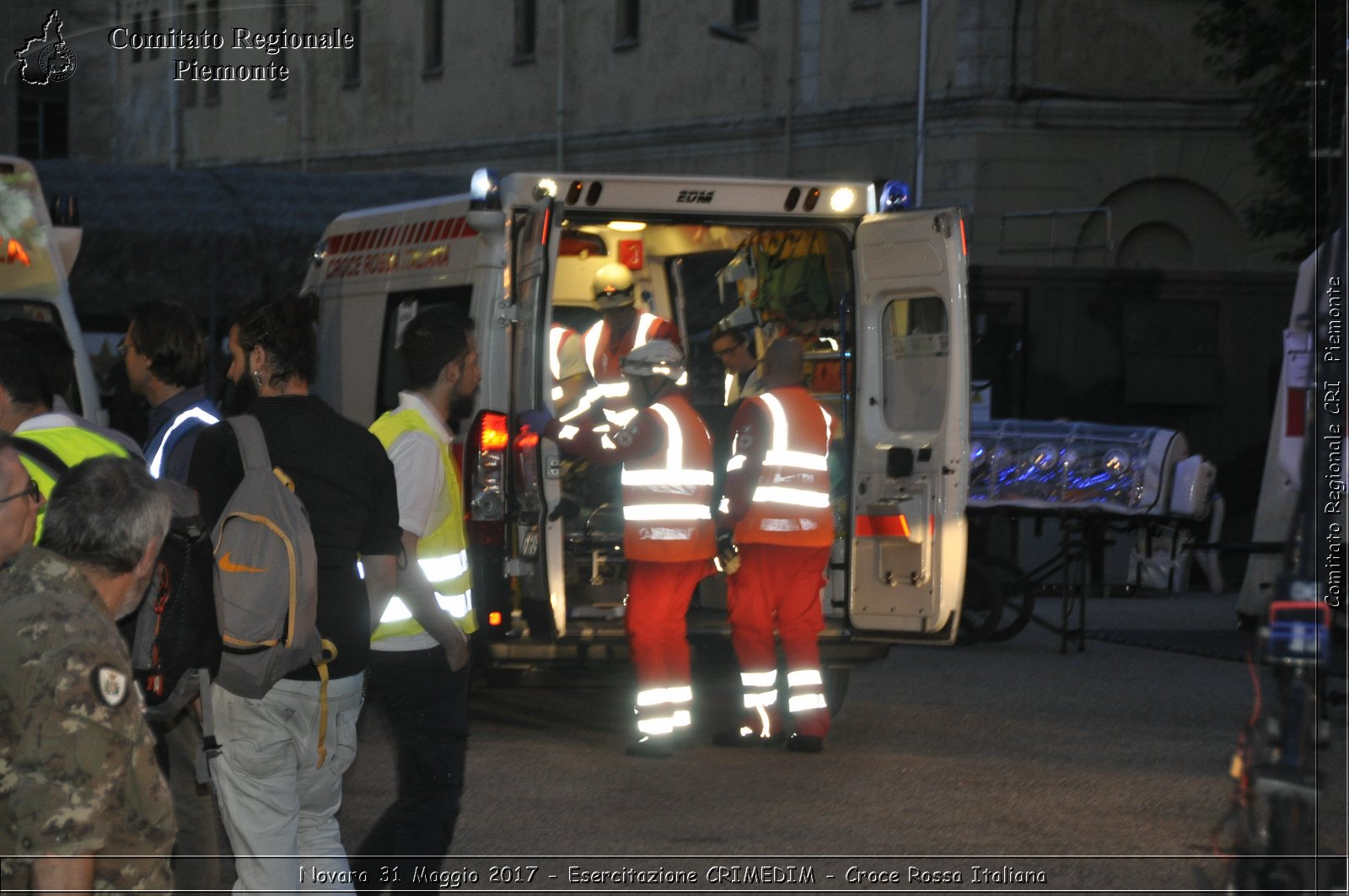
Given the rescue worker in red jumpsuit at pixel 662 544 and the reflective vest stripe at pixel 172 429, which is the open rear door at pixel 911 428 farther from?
the reflective vest stripe at pixel 172 429

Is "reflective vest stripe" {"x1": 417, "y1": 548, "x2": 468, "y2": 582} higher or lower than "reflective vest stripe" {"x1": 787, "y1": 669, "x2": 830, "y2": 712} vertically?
higher

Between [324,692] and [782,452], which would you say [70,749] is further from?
[782,452]

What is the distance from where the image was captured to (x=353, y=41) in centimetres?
1642

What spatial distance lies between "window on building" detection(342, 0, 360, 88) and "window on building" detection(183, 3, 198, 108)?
5.10 feet

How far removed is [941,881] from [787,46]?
2179 cm

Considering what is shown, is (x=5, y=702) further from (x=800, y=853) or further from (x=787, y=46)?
(x=787, y=46)

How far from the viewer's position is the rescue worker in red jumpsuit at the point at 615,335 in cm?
1013

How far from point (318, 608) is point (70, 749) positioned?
1.61 meters

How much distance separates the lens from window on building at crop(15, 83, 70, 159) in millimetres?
25953

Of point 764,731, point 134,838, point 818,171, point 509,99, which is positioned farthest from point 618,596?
point 818,171

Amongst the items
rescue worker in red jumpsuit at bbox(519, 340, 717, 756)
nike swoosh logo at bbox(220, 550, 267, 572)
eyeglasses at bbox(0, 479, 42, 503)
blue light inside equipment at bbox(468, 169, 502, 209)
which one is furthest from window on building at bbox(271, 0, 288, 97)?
eyeglasses at bbox(0, 479, 42, 503)

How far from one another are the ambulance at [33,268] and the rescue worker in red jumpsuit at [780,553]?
3.21m

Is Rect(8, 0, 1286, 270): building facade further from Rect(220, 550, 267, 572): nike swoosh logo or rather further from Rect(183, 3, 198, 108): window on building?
Rect(220, 550, 267, 572): nike swoosh logo

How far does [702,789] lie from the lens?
26.1 feet
